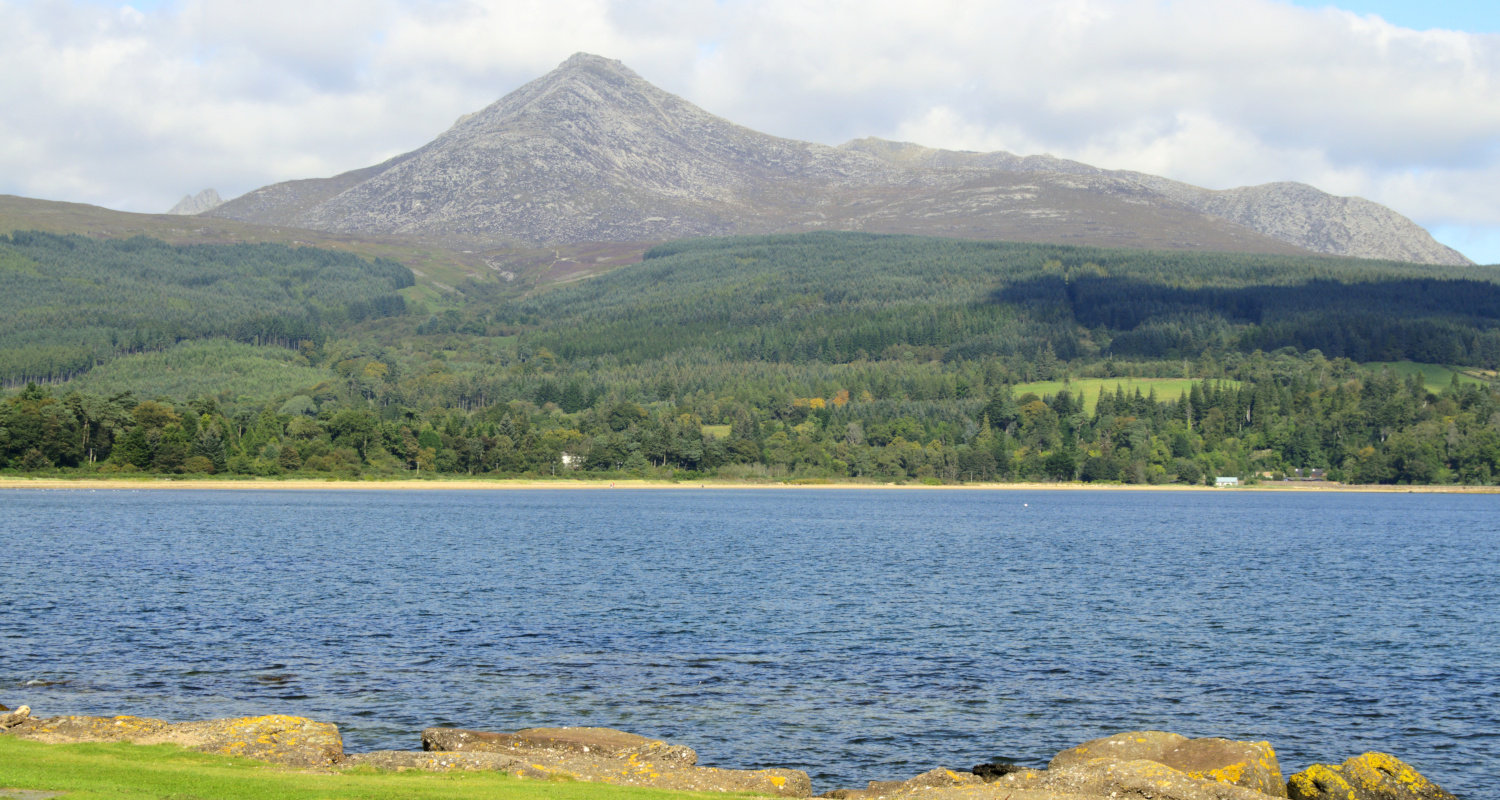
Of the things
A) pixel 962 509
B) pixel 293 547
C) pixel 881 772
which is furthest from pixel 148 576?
pixel 962 509

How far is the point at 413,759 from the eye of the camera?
24.3 meters

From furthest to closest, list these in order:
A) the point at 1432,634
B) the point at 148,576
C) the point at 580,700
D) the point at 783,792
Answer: the point at 148,576 < the point at 1432,634 < the point at 580,700 < the point at 783,792

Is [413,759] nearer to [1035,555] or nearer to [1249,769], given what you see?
[1249,769]

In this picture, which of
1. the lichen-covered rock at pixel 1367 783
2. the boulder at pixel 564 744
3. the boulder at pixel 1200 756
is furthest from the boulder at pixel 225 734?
the lichen-covered rock at pixel 1367 783

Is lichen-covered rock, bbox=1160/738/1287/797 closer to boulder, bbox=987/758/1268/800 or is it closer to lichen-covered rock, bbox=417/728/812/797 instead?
boulder, bbox=987/758/1268/800

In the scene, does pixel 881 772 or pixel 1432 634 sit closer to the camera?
pixel 881 772

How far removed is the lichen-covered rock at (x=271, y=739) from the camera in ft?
79.0

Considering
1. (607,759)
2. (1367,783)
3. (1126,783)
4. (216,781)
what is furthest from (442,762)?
(1367,783)

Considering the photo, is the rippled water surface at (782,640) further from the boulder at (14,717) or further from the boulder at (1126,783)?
the boulder at (14,717)

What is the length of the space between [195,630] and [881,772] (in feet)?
100

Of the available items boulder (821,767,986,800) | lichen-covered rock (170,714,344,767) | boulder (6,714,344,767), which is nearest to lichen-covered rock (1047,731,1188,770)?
boulder (821,767,986,800)

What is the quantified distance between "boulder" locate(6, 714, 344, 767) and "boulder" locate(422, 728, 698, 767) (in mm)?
2338

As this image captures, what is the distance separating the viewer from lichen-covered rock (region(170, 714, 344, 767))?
24.1 meters

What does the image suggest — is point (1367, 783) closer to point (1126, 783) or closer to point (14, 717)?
point (1126, 783)
